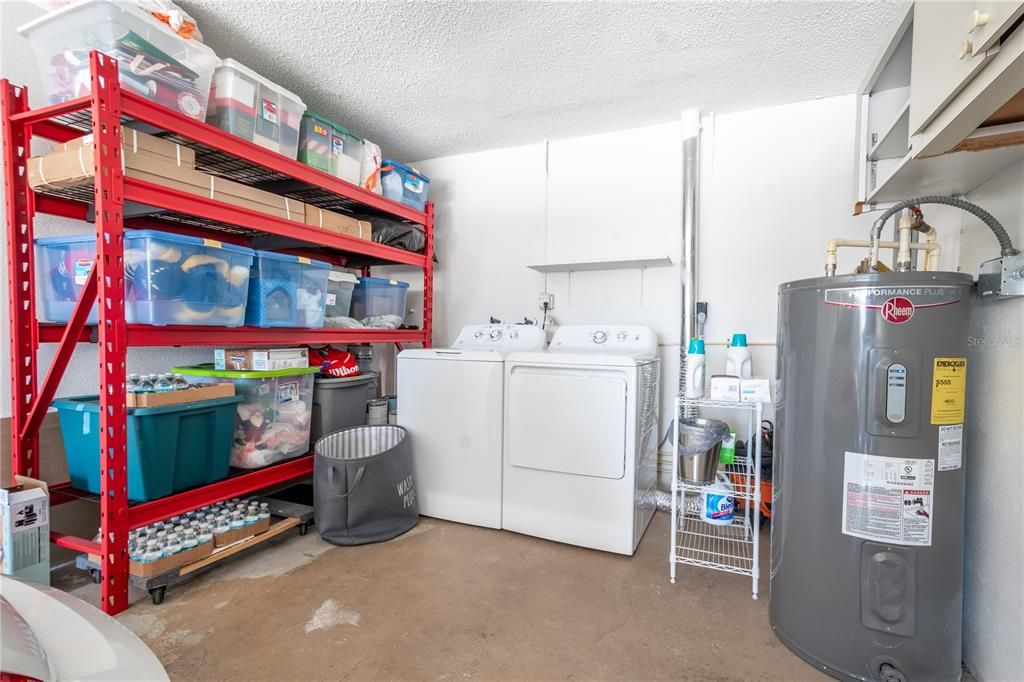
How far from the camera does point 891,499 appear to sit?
4.39ft

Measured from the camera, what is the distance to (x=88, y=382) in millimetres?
2119

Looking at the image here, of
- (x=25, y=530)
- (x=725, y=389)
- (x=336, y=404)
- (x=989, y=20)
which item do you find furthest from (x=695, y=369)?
(x=25, y=530)

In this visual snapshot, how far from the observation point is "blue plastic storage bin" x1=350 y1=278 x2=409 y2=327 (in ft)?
9.56

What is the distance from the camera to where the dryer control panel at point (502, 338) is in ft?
9.27

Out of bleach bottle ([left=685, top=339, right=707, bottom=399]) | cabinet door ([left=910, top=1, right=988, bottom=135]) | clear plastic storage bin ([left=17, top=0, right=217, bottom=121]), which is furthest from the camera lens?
bleach bottle ([left=685, top=339, right=707, bottom=399])

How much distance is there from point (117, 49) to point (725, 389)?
2.53 meters

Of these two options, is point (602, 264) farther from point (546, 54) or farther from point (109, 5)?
point (109, 5)

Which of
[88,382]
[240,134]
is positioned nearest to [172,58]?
[240,134]

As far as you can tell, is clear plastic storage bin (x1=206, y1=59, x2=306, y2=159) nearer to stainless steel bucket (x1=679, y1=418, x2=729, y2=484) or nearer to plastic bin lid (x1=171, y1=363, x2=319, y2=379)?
plastic bin lid (x1=171, y1=363, x2=319, y2=379)

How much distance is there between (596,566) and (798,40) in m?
2.49

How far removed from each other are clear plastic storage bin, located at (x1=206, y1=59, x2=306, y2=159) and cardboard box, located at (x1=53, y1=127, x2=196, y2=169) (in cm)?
24

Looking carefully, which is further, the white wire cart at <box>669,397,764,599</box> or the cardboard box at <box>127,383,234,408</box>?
the white wire cart at <box>669,397,764,599</box>

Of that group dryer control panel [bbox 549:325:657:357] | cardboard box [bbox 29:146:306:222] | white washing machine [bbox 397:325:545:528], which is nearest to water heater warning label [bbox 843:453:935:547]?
dryer control panel [bbox 549:325:657:357]

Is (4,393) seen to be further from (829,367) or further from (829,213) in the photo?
(829,213)
